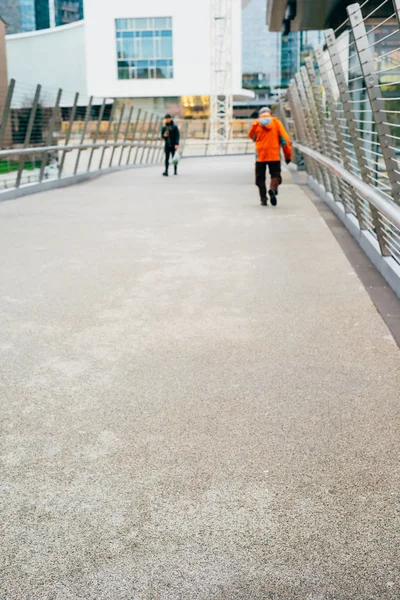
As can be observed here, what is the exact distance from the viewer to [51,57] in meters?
64.3

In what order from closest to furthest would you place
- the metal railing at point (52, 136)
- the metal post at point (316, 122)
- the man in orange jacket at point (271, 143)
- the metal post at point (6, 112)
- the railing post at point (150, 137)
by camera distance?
the metal post at point (316, 122) → the man in orange jacket at point (271, 143) → the metal post at point (6, 112) → the metal railing at point (52, 136) → the railing post at point (150, 137)

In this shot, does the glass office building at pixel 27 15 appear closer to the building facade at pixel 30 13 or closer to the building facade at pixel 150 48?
the building facade at pixel 30 13

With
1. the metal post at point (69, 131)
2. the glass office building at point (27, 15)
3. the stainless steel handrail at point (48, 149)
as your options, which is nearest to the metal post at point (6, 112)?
the stainless steel handrail at point (48, 149)

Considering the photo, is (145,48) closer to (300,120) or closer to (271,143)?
(300,120)

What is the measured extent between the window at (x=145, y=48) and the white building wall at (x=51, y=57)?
6883 millimetres

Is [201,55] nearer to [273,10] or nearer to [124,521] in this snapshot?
[273,10]

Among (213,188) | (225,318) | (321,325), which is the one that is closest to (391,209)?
(321,325)

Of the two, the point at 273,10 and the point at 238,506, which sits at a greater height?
the point at 273,10

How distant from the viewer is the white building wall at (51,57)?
207 feet

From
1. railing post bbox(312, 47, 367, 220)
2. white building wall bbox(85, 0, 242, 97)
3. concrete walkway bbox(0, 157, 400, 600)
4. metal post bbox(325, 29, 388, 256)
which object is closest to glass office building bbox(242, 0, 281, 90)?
white building wall bbox(85, 0, 242, 97)

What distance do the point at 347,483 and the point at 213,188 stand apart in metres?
14.5

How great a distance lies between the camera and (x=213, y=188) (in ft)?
56.0

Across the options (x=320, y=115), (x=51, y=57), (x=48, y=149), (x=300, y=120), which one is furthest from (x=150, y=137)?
(x=51, y=57)

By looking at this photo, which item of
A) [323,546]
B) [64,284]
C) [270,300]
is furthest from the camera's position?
[64,284]
